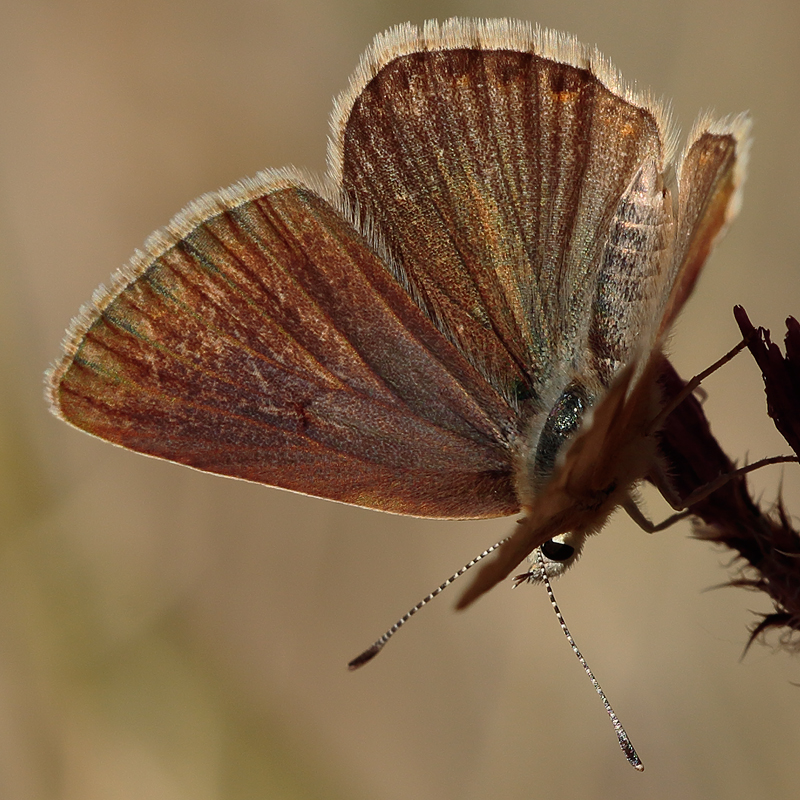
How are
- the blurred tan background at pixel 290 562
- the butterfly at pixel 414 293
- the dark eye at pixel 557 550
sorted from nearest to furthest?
the dark eye at pixel 557 550 < the butterfly at pixel 414 293 < the blurred tan background at pixel 290 562

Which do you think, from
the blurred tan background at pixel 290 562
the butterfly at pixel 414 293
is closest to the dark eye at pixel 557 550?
the butterfly at pixel 414 293

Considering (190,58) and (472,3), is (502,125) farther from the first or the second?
(190,58)

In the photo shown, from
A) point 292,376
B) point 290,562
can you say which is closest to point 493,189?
point 292,376

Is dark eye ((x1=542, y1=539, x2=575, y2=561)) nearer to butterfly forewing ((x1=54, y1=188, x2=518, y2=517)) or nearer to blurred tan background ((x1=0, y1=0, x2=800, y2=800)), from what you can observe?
butterfly forewing ((x1=54, y1=188, x2=518, y2=517))

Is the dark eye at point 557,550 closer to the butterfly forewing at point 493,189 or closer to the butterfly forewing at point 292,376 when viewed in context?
the butterfly forewing at point 292,376

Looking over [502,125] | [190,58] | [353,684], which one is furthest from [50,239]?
[502,125]

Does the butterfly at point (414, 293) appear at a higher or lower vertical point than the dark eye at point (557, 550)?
higher

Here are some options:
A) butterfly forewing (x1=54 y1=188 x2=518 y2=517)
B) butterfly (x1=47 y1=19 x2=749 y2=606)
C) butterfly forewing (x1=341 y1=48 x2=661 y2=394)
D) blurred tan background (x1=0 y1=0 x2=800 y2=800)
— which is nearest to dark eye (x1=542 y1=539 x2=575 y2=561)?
butterfly (x1=47 y1=19 x2=749 y2=606)
